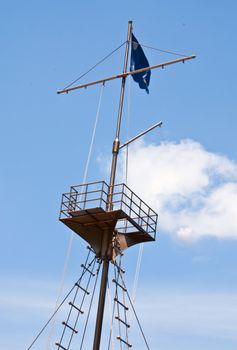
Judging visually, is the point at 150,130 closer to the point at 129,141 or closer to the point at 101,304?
the point at 129,141

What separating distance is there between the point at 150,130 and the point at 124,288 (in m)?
8.40

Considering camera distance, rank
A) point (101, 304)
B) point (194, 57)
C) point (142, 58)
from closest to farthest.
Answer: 1. point (101, 304)
2. point (194, 57)
3. point (142, 58)

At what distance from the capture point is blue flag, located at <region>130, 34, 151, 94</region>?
4578 centimetres

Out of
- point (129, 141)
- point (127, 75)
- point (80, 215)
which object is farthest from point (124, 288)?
point (127, 75)

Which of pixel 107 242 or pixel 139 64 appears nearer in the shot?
pixel 107 242

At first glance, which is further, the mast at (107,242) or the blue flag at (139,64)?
the blue flag at (139,64)

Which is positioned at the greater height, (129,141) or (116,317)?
(129,141)

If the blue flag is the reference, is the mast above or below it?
below

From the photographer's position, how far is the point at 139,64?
46.0 meters

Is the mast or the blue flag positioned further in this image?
the blue flag

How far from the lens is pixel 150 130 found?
44781 millimetres

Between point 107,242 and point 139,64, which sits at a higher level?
point 139,64

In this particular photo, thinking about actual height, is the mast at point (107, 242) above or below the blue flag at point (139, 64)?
below

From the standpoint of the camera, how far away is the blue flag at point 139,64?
4578 cm
